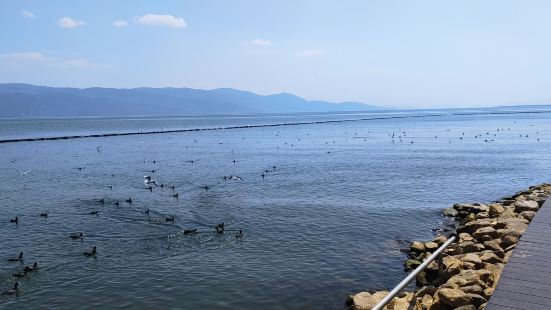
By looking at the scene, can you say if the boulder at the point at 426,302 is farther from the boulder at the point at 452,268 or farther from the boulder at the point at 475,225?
the boulder at the point at 475,225

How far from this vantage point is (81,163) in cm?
6862

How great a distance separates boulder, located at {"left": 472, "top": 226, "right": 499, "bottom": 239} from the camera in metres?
22.7

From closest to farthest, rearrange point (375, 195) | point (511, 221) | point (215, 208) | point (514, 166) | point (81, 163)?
point (511, 221) < point (215, 208) < point (375, 195) < point (514, 166) < point (81, 163)

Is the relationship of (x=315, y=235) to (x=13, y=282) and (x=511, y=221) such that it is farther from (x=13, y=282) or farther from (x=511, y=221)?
(x=13, y=282)

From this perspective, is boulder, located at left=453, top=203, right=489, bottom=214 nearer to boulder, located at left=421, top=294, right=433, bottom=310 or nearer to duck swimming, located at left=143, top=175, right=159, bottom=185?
boulder, located at left=421, top=294, right=433, bottom=310

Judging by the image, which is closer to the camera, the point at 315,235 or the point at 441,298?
the point at 441,298

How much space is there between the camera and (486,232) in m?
23.1

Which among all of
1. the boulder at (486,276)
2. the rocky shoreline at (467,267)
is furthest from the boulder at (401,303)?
the boulder at (486,276)

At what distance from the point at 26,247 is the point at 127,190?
1832cm

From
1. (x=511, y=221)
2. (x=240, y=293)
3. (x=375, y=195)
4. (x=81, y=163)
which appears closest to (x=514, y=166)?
(x=375, y=195)

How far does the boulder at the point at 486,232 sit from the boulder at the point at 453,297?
9.59m

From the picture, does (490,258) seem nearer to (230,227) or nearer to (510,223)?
(510,223)

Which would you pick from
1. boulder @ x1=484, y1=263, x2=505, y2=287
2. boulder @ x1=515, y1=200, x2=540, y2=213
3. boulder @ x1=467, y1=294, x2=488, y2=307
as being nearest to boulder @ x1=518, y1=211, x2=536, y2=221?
boulder @ x1=515, y1=200, x2=540, y2=213

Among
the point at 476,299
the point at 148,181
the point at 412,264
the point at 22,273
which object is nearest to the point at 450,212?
the point at 412,264
